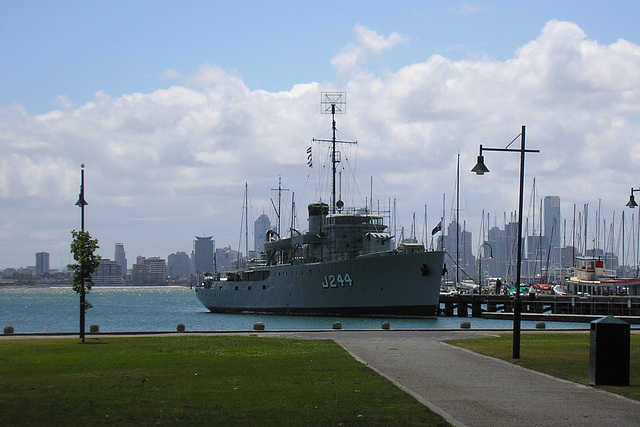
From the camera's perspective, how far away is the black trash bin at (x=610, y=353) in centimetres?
1620

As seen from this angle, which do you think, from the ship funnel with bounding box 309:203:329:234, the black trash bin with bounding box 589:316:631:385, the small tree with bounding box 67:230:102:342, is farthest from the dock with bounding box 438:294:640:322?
the black trash bin with bounding box 589:316:631:385

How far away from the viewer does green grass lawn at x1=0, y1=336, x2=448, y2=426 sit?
1250cm

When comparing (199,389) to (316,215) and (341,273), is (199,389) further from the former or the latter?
(316,215)

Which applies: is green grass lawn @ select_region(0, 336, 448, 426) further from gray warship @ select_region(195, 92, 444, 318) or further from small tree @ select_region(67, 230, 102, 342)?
gray warship @ select_region(195, 92, 444, 318)

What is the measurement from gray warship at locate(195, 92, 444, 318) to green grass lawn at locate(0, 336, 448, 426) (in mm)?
38109

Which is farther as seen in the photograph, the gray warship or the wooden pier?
the wooden pier

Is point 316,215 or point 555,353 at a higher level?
point 316,215

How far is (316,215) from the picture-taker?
72438 mm

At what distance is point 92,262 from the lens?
31469 mm

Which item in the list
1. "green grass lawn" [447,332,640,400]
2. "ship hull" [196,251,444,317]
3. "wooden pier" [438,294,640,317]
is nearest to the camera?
"green grass lawn" [447,332,640,400]

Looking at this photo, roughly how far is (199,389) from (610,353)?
26.5ft

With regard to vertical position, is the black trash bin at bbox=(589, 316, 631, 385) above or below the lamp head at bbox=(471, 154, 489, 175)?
below

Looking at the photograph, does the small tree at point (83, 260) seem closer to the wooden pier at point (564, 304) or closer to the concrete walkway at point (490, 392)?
the concrete walkway at point (490, 392)

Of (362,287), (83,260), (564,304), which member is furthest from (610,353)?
(564,304)
